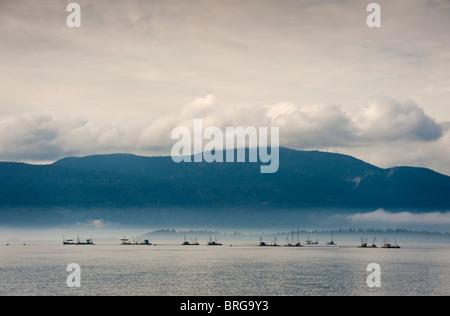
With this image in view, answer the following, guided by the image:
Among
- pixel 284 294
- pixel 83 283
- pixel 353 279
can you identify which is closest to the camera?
pixel 284 294
